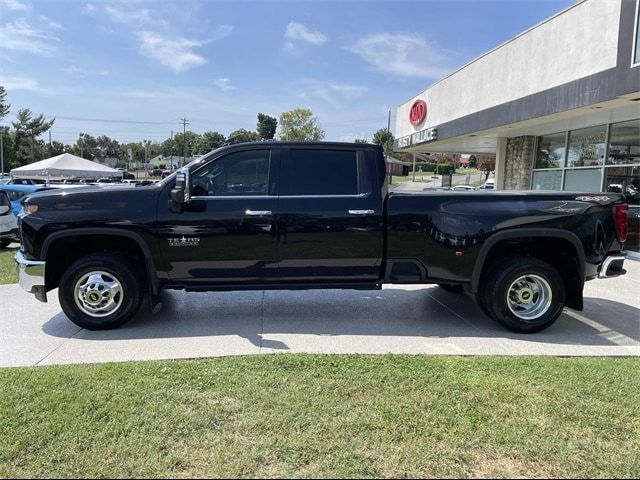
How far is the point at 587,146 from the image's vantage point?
464 inches

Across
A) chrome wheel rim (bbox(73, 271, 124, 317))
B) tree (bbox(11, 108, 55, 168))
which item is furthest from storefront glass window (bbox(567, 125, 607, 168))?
tree (bbox(11, 108, 55, 168))

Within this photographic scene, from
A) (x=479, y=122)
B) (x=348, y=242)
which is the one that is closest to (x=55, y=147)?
(x=479, y=122)

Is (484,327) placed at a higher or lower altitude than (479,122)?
lower

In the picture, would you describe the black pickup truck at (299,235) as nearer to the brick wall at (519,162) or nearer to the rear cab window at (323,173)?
the rear cab window at (323,173)

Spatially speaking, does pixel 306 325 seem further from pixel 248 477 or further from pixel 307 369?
pixel 248 477

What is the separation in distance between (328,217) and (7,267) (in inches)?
299

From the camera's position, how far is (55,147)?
9050 cm

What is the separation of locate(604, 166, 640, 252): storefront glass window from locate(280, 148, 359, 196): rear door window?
307 inches

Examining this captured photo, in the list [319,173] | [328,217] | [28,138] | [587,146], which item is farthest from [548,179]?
[28,138]

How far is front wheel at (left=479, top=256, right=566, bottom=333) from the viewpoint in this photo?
17.1ft

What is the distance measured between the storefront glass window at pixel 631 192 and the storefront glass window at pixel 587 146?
2.12 ft

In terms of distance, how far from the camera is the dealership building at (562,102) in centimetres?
871

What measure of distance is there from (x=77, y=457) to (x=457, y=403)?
96.9 inches

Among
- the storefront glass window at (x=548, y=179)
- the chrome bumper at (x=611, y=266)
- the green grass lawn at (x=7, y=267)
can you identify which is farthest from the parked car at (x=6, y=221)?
the storefront glass window at (x=548, y=179)
